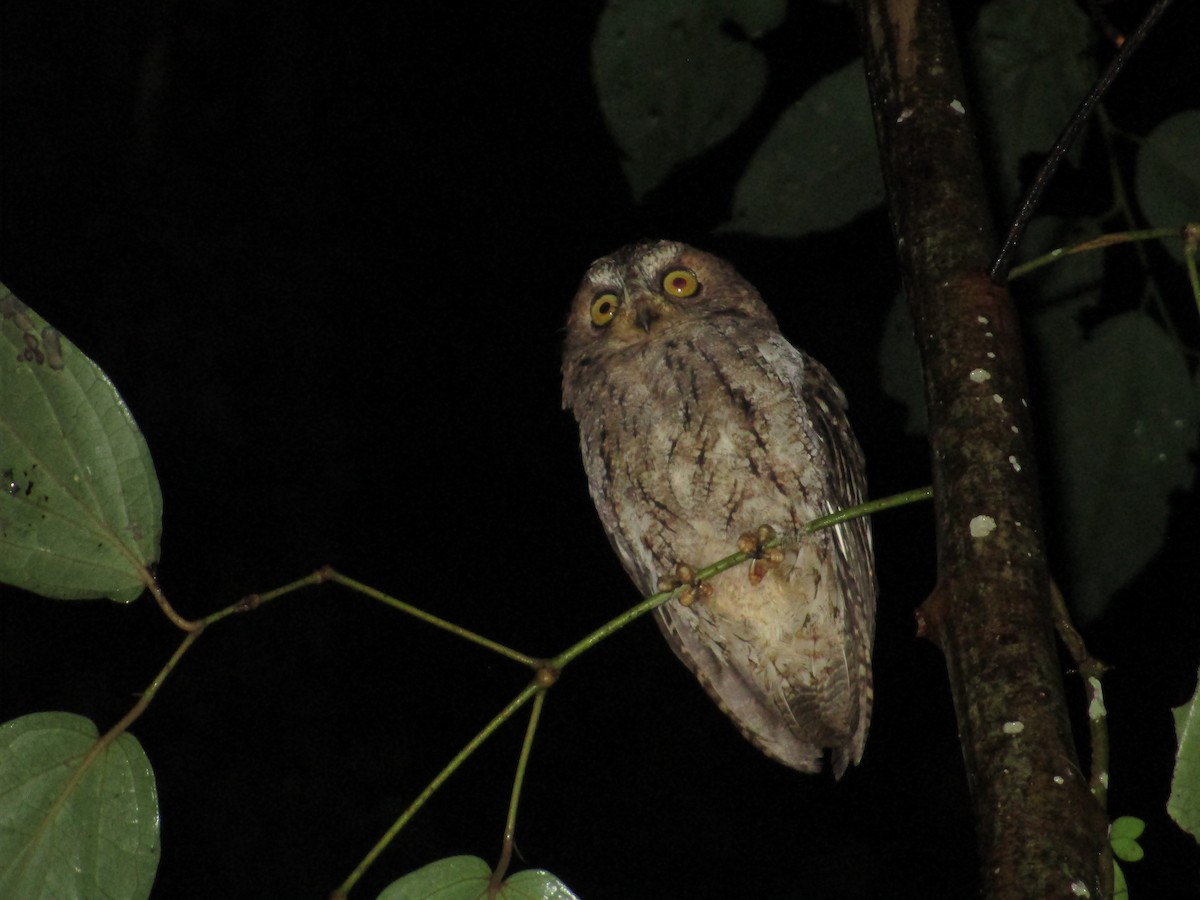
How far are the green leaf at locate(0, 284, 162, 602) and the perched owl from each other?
3.14 ft

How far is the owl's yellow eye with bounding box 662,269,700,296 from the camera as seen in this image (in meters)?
1.96

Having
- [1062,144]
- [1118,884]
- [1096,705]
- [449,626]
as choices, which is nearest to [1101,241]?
[1062,144]

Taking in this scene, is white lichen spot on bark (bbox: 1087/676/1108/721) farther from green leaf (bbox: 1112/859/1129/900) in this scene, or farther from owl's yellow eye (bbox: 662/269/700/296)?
owl's yellow eye (bbox: 662/269/700/296)

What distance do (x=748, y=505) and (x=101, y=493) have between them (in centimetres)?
103

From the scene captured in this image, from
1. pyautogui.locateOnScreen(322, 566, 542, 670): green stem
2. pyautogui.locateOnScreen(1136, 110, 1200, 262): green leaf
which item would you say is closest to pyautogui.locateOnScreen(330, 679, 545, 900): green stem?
pyautogui.locateOnScreen(322, 566, 542, 670): green stem

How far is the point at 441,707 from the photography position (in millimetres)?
3844

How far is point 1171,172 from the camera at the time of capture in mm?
1172

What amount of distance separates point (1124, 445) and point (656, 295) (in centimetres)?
90

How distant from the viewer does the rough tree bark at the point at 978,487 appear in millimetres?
628

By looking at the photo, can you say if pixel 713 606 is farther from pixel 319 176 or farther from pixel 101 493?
pixel 319 176

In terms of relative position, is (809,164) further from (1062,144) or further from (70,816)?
(70,816)

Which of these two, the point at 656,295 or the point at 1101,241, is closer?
the point at 1101,241

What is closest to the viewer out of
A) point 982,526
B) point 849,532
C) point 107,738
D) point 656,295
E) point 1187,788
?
point 1187,788

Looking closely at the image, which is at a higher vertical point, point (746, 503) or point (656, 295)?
point (656, 295)
